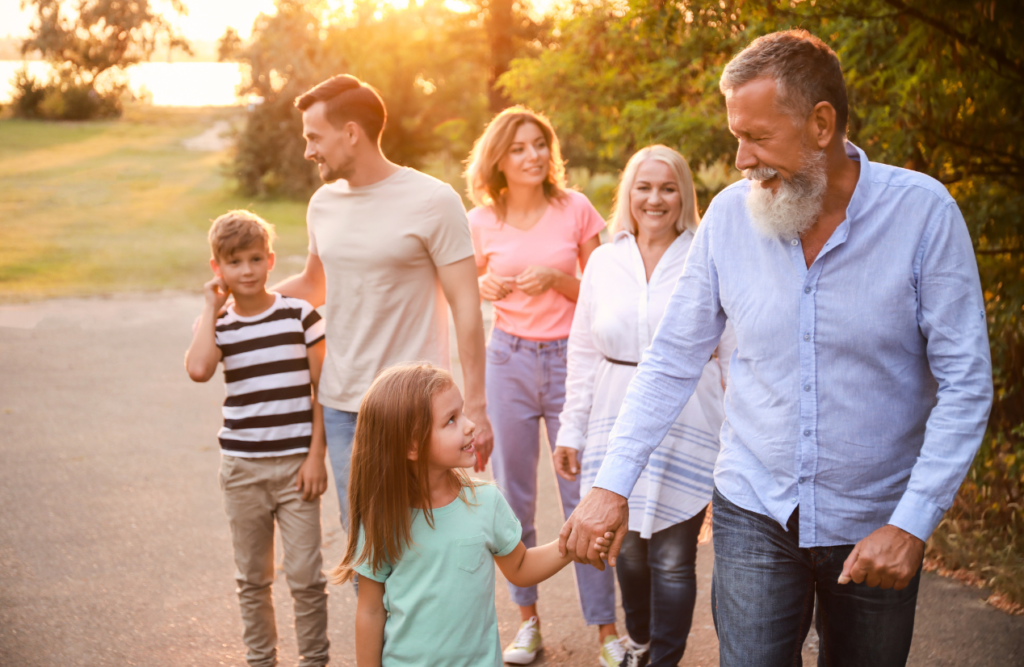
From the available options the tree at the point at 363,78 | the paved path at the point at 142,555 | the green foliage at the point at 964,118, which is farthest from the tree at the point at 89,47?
Answer: the green foliage at the point at 964,118

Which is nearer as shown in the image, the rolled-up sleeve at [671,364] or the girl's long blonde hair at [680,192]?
the rolled-up sleeve at [671,364]

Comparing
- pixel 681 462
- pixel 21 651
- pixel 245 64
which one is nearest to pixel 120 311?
pixel 21 651

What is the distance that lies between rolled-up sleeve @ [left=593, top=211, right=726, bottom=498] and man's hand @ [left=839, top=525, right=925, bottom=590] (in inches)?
24.2

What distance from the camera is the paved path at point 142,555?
159 inches

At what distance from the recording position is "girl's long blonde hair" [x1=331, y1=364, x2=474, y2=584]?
232cm

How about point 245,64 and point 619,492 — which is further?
point 245,64

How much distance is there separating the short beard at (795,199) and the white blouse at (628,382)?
116 centimetres

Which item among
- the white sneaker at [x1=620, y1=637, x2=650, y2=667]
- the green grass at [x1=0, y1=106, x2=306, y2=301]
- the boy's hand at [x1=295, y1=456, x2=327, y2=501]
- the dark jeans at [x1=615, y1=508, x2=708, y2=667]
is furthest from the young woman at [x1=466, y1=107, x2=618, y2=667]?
the green grass at [x1=0, y1=106, x2=306, y2=301]

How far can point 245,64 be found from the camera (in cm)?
3000

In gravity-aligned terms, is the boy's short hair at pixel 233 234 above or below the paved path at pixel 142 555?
above

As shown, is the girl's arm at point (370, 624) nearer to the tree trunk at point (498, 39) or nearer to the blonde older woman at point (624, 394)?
the blonde older woman at point (624, 394)

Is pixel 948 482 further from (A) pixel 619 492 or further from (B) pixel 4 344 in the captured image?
(B) pixel 4 344

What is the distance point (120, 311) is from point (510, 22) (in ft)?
38.8

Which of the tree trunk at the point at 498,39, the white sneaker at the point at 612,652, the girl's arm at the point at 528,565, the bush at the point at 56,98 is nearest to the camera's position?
the girl's arm at the point at 528,565
